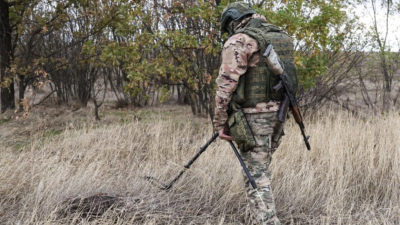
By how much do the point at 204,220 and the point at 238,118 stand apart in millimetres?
954

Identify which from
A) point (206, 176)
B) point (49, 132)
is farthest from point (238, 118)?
point (49, 132)

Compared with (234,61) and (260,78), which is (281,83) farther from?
(234,61)

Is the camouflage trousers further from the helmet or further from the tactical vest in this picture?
the helmet

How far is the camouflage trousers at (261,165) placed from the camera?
2445 millimetres

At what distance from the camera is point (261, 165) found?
2.50 m

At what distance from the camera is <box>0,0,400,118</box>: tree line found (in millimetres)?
5094

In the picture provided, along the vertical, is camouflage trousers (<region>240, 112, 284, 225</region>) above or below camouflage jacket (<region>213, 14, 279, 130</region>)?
below

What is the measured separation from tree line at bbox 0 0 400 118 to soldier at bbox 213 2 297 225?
207 cm

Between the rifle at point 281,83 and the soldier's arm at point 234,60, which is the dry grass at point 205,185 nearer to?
the rifle at point 281,83

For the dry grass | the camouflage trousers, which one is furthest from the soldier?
the dry grass

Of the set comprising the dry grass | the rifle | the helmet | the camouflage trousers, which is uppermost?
the helmet

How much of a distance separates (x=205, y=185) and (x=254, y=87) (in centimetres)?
135

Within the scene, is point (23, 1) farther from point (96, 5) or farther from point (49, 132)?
point (49, 132)

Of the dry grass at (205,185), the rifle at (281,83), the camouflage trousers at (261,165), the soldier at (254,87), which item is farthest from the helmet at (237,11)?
the dry grass at (205,185)
